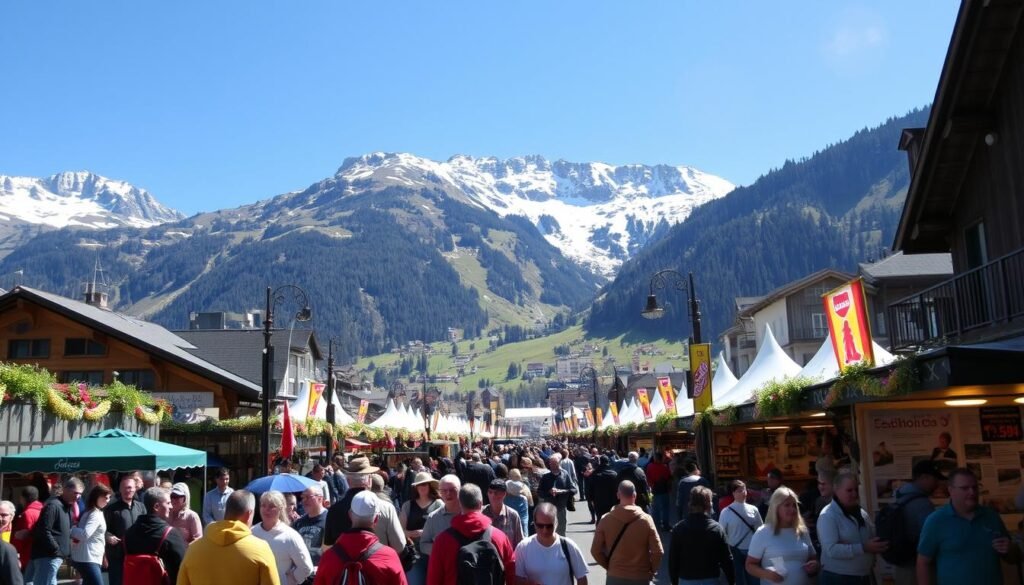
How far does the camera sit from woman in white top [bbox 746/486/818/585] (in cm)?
840

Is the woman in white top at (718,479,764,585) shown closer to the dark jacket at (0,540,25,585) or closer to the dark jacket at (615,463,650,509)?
the dark jacket at (615,463,650,509)

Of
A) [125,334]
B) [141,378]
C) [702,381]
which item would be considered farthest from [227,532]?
[141,378]

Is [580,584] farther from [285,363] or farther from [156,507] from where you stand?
[285,363]

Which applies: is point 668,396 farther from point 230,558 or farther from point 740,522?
point 230,558

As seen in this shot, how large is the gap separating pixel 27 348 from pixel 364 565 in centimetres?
3319

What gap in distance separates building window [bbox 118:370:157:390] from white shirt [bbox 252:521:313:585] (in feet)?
92.8

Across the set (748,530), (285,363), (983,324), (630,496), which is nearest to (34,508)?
(630,496)

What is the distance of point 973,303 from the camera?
15.4m

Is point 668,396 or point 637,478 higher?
point 668,396

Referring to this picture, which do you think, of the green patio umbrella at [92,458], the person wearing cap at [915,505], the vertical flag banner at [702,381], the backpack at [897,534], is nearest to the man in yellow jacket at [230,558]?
the backpack at [897,534]

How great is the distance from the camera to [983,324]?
1405 centimetres

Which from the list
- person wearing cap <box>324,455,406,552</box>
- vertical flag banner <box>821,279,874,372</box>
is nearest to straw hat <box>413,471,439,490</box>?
person wearing cap <box>324,455,406,552</box>

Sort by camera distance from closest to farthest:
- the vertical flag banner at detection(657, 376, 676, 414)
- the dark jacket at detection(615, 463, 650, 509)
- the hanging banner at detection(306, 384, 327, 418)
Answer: the dark jacket at detection(615, 463, 650, 509)
the vertical flag banner at detection(657, 376, 676, 414)
the hanging banner at detection(306, 384, 327, 418)

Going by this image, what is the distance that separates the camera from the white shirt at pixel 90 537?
1146cm
